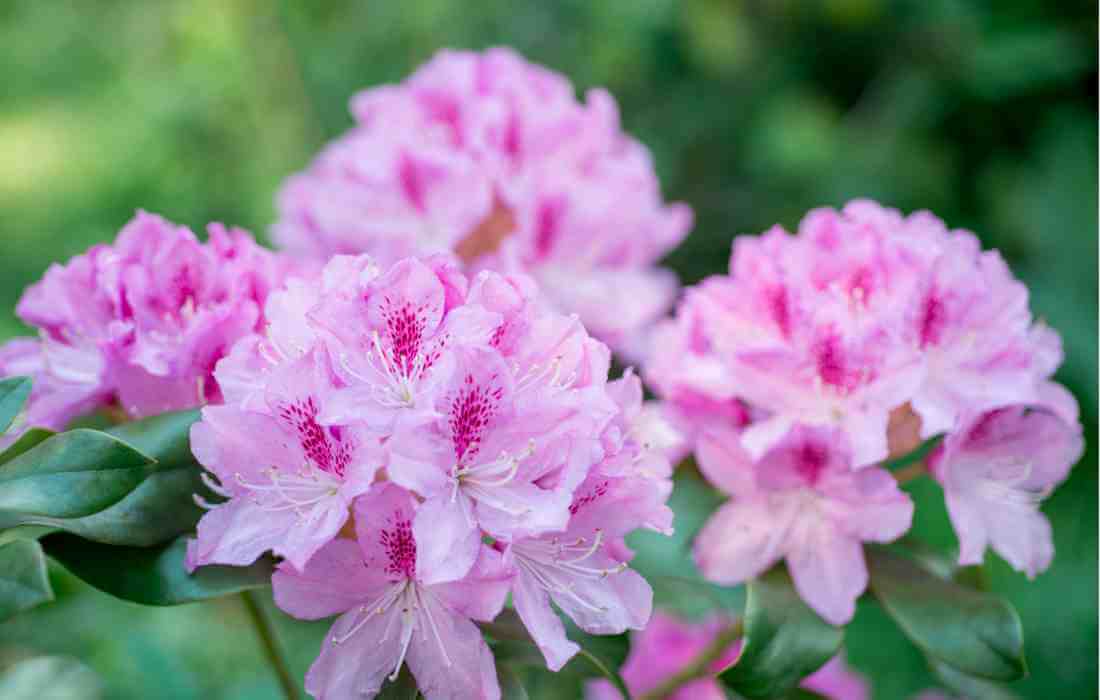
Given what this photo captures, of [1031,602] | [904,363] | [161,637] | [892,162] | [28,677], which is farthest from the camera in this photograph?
[892,162]

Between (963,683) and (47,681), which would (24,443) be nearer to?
(47,681)

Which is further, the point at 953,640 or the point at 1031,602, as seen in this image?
the point at 1031,602

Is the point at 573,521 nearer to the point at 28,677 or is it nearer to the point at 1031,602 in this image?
the point at 28,677

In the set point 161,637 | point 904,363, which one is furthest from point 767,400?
point 161,637

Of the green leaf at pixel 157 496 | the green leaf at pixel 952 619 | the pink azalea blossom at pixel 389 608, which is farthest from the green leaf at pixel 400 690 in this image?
the green leaf at pixel 952 619

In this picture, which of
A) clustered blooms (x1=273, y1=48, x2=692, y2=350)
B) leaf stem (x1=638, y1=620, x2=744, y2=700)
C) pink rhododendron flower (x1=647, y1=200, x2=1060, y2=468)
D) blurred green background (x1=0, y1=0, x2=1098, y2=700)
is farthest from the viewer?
blurred green background (x1=0, y1=0, x2=1098, y2=700)

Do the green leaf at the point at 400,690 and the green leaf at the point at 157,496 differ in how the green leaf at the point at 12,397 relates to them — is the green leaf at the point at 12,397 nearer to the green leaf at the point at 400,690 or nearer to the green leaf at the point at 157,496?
the green leaf at the point at 157,496

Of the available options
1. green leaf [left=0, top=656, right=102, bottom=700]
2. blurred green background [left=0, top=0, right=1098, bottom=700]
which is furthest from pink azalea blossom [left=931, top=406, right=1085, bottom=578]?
blurred green background [left=0, top=0, right=1098, bottom=700]

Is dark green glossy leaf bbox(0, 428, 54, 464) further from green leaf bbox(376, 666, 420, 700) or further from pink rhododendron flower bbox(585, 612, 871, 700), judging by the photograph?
pink rhododendron flower bbox(585, 612, 871, 700)
